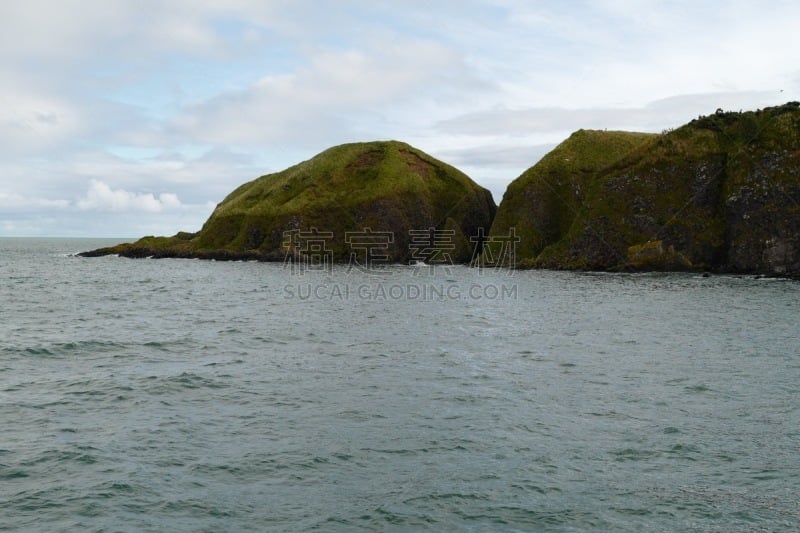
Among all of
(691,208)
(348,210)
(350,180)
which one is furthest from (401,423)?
(350,180)

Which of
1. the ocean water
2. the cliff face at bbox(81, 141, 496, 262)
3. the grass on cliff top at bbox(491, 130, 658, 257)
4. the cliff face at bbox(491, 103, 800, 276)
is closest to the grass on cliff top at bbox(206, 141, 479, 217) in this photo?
the cliff face at bbox(81, 141, 496, 262)

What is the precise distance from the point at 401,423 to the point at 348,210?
121 m

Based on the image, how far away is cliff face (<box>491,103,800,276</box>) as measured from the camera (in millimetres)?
88188

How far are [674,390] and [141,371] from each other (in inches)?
933

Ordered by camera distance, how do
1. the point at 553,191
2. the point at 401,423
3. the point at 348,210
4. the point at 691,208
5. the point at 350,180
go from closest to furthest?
the point at 401,423 → the point at 691,208 → the point at 553,191 → the point at 348,210 → the point at 350,180

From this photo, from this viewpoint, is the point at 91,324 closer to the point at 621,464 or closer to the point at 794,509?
the point at 621,464

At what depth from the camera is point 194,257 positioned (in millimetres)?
144250

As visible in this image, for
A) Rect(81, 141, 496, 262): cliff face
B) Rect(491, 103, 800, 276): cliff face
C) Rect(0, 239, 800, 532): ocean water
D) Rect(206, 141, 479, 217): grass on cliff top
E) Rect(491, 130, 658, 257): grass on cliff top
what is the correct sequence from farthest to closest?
Rect(206, 141, 479, 217): grass on cliff top, Rect(81, 141, 496, 262): cliff face, Rect(491, 130, 658, 257): grass on cliff top, Rect(491, 103, 800, 276): cliff face, Rect(0, 239, 800, 532): ocean water

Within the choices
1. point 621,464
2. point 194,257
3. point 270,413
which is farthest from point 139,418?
point 194,257

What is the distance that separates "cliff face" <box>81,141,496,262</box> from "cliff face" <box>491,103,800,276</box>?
2663cm

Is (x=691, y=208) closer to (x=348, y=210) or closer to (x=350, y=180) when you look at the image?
(x=348, y=210)

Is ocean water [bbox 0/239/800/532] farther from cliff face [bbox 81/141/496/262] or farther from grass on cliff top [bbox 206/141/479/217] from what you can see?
grass on cliff top [bbox 206/141/479/217]

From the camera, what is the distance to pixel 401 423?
70.2 ft

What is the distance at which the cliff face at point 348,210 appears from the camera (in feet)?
446
